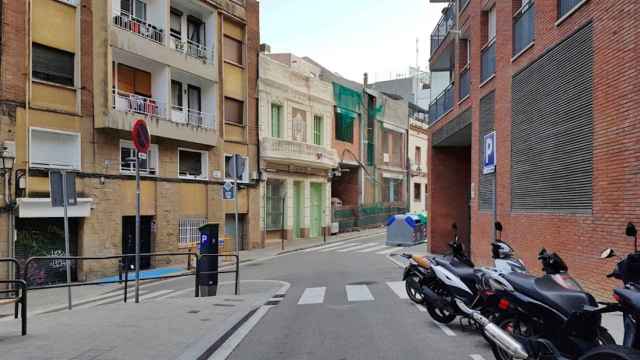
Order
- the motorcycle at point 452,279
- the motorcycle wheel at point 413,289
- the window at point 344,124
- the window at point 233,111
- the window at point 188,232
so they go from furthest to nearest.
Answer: the window at point 344,124, the window at point 233,111, the window at point 188,232, the motorcycle wheel at point 413,289, the motorcycle at point 452,279

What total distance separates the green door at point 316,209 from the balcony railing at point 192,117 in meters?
12.3

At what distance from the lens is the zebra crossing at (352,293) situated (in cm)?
1162

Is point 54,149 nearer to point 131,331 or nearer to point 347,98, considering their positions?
point 131,331

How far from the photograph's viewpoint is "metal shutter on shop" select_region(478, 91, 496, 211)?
15.8 meters

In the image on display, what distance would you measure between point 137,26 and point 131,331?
16.1 meters

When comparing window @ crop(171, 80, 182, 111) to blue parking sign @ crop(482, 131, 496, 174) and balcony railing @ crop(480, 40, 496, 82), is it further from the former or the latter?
blue parking sign @ crop(482, 131, 496, 174)

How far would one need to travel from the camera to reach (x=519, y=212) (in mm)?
13320

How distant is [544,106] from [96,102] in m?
14.0

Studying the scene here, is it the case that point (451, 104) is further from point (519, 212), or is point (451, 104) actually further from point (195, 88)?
point (195, 88)

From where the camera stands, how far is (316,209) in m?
36.8

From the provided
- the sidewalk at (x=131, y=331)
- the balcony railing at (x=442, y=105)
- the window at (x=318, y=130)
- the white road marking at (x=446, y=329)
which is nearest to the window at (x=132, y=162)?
the sidewalk at (x=131, y=331)

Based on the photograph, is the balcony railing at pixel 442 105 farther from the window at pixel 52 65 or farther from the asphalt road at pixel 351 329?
the window at pixel 52 65

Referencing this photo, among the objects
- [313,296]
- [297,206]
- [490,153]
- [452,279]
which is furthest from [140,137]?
[297,206]

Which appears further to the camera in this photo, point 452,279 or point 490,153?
point 490,153
